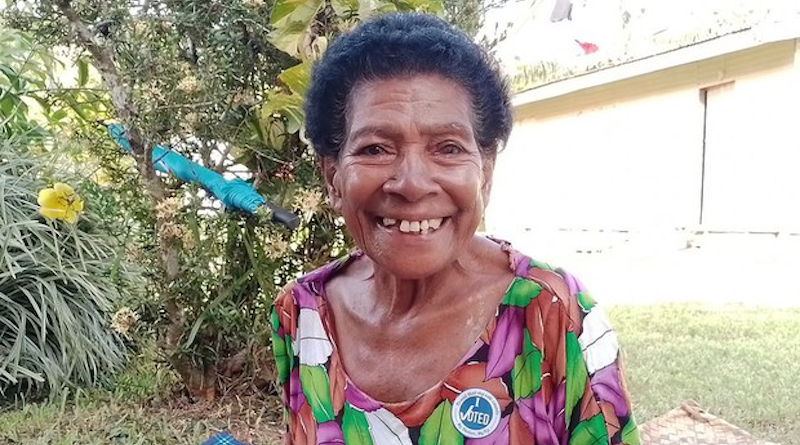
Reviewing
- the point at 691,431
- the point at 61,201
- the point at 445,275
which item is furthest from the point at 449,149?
the point at 61,201

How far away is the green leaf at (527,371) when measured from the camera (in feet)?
4.45

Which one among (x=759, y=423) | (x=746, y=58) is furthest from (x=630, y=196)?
(x=759, y=423)

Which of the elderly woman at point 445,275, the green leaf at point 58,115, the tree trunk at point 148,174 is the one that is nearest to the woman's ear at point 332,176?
the elderly woman at point 445,275

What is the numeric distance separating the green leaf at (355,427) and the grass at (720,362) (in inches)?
101

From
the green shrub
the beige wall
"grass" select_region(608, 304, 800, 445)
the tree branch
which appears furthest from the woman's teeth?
the beige wall

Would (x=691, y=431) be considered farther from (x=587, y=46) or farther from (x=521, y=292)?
(x=587, y=46)

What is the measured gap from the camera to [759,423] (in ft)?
12.0

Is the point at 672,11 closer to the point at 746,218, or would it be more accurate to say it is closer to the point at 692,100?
the point at 692,100

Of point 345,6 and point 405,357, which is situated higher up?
point 345,6

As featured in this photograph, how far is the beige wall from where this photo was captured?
7586mm

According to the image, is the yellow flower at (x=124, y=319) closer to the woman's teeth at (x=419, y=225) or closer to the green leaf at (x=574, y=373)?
the woman's teeth at (x=419, y=225)

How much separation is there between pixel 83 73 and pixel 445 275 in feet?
7.54

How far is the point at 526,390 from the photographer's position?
4.49 feet

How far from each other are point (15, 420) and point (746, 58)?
23.6 ft
